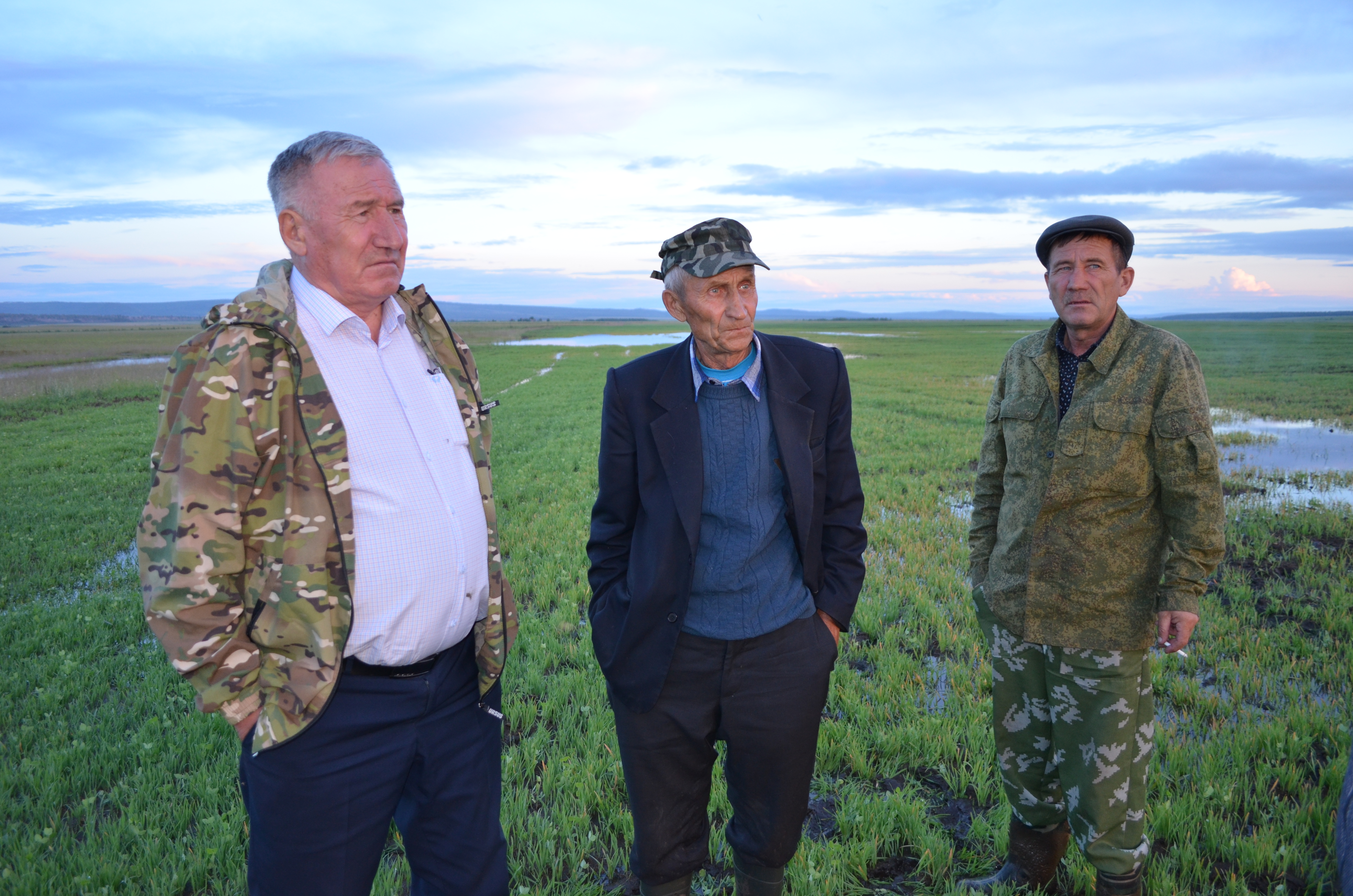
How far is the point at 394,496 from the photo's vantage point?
2299mm

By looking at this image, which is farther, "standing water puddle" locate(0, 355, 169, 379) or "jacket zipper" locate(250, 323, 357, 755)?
"standing water puddle" locate(0, 355, 169, 379)

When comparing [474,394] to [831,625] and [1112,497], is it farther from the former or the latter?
[1112,497]

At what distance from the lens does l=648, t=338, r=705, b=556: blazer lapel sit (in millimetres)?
2617

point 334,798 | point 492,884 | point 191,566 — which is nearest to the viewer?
point 191,566

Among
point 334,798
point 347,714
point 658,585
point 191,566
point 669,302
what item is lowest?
Answer: point 334,798

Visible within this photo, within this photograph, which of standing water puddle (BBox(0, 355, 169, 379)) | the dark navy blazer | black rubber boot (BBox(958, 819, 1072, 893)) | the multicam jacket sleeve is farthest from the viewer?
standing water puddle (BBox(0, 355, 169, 379))

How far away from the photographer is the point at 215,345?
208cm

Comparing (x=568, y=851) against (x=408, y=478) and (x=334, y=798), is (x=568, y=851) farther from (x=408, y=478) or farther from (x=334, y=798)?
(x=408, y=478)

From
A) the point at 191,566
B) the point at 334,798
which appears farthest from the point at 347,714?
the point at 191,566

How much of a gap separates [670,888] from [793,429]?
1.77 m

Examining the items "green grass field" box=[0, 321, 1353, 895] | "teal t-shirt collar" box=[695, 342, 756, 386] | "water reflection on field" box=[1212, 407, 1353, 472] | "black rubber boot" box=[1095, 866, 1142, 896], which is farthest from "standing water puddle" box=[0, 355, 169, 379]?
"water reflection on field" box=[1212, 407, 1353, 472]

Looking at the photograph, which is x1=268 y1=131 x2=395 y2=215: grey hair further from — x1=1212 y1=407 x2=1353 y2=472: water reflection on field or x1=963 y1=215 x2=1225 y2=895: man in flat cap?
x1=1212 y1=407 x2=1353 y2=472: water reflection on field

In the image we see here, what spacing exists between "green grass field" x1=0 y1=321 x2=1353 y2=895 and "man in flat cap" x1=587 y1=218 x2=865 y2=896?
82cm

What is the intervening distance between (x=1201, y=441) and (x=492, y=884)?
289cm
